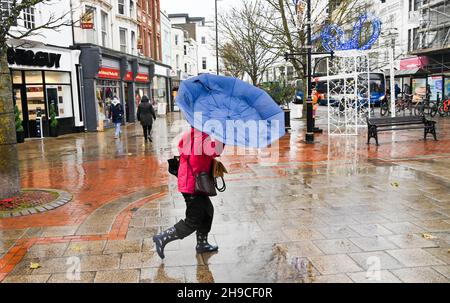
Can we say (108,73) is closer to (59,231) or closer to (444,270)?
(59,231)

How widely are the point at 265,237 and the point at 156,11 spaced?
126ft

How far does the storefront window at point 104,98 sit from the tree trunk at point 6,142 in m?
16.4

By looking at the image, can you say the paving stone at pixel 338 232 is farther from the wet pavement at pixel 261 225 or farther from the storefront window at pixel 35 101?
the storefront window at pixel 35 101

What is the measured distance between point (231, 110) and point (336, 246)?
2.18 meters

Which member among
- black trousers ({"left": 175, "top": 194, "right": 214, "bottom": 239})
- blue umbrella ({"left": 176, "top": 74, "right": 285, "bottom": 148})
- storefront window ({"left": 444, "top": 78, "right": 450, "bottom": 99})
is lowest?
black trousers ({"left": 175, "top": 194, "right": 214, "bottom": 239})

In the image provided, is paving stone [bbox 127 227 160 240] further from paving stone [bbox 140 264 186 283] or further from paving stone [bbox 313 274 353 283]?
paving stone [bbox 313 274 353 283]

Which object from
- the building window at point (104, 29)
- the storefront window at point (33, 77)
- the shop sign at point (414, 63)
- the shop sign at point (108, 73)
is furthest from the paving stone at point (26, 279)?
the shop sign at point (414, 63)

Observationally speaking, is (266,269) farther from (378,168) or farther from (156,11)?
(156,11)

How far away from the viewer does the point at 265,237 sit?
565cm

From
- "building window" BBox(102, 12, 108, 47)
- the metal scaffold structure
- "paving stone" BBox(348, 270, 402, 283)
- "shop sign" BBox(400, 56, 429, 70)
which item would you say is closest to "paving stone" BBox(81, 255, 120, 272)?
"paving stone" BBox(348, 270, 402, 283)

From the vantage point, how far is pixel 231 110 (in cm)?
421

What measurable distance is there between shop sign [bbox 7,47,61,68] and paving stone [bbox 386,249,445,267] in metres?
16.7

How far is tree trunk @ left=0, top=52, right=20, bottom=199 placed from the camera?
7.57 metres

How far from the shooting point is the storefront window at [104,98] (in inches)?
968
